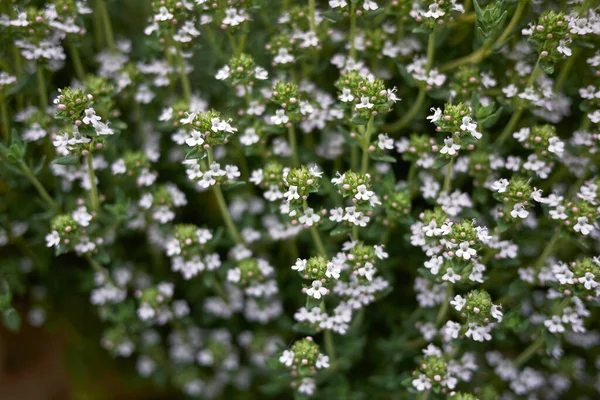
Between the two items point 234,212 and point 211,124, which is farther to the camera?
point 234,212

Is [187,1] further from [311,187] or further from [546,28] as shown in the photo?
[546,28]

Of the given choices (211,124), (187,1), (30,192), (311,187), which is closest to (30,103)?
(30,192)

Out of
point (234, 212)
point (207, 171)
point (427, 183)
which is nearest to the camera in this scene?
point (207, 171)

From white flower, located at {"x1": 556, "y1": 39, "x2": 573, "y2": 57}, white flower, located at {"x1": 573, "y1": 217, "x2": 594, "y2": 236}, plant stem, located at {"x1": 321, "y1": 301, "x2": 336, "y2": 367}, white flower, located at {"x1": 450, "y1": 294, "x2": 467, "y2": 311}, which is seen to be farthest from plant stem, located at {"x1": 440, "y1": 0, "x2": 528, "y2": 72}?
plant stem, located at {"x1": 321, "y1": 301, "x2": 336, "y2": 367}

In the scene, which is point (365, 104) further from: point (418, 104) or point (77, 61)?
point (77, 61)

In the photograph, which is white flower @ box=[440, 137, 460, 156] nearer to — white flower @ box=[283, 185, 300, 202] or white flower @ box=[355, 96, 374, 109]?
white flower @ box=[355, 96, 374, 109]
